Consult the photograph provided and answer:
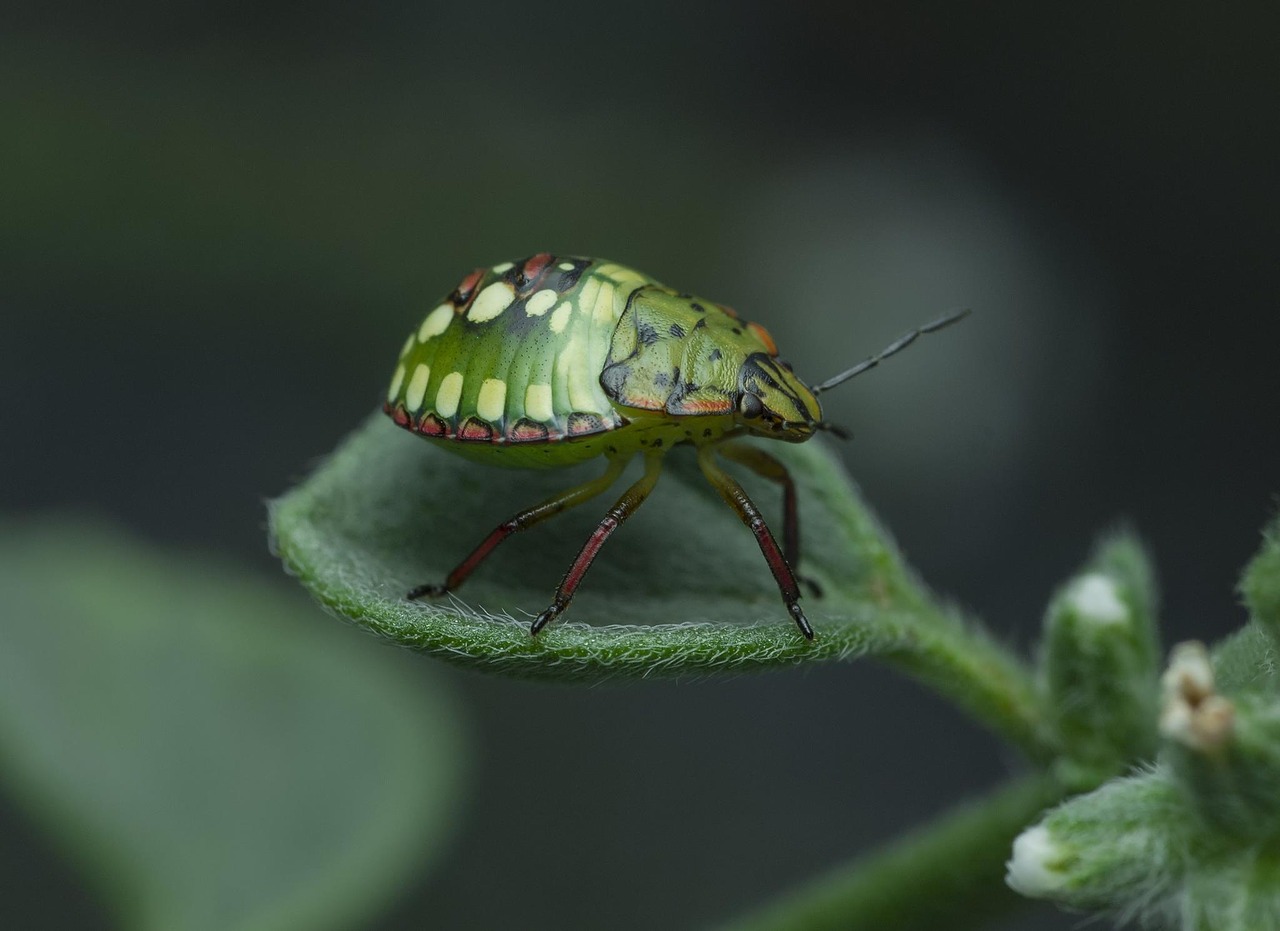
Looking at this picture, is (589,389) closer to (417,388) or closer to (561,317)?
(561,317)

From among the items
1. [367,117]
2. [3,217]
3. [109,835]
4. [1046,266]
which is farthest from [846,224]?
[109,835]

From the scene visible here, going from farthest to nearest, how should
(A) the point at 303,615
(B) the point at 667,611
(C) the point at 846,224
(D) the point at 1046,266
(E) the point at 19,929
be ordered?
(C) the point at 846,224 < (D) the point at 1046,266 < (E) the point at 19,929 < (A) the point at 303,615 < (B) the point at 667,611

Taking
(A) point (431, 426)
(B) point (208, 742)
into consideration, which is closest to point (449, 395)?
(A) point (431, 426)

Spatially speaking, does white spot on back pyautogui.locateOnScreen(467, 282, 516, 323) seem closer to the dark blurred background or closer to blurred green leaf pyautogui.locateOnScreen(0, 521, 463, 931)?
blurred green leaf pyautogui.locateOnScreen(0, 521, 463, 931)

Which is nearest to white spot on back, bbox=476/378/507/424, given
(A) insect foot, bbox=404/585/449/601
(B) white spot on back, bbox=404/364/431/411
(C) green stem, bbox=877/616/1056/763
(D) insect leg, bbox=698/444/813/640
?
(B) white spot on back, bbox=404/364/431/411

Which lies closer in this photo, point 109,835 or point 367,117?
point 109,835

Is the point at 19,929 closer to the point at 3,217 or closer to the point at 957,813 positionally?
the point at 3,217
